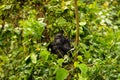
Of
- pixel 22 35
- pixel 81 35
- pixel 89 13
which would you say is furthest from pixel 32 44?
pixel 89 13

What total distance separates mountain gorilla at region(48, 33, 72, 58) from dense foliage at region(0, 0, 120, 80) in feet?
0.16

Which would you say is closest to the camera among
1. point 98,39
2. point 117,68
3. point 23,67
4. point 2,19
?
point 117,68

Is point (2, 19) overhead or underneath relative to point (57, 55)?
overhead

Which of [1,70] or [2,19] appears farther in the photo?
[2,19]

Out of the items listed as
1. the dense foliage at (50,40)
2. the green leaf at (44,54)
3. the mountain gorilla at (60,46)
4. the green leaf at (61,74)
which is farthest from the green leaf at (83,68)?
the mountain gorilla at (60,46)

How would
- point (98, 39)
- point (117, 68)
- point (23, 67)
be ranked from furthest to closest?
point (98, 39)
point (23, 67)
point (117, 68)

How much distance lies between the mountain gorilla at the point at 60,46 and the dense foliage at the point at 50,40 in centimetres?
5

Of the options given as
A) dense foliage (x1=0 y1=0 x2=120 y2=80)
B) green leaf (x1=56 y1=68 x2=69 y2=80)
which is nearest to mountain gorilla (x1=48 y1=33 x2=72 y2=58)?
dense foliage (x1=0 y1=0 x2=120 y2=80)

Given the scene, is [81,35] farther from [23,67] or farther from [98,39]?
[23,67]

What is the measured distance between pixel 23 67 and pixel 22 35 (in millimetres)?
340

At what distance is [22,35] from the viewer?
2.57 metres

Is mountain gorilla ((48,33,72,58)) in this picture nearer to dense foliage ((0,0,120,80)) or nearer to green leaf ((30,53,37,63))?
dense foliage ((0,0,120,80))

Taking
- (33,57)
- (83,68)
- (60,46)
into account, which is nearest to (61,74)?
(83,68)

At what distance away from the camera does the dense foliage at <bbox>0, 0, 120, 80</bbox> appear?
2.14 m
